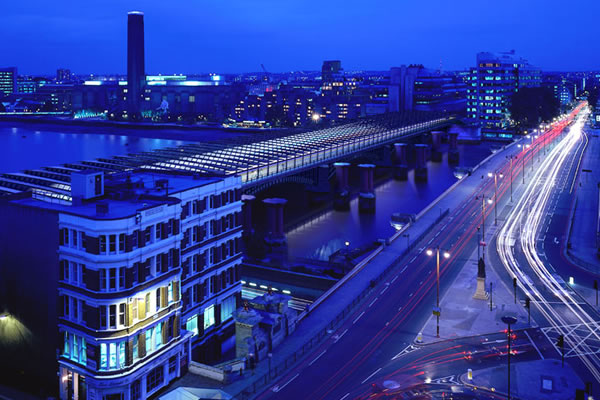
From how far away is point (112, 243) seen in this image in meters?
31.8

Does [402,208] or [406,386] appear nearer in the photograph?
[406,386]

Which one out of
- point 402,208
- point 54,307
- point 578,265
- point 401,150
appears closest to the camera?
point 54,307

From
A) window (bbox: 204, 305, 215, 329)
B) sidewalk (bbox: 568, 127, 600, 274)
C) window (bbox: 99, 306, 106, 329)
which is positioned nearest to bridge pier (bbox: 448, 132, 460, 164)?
sidewalk (bbox: 568, 127, 600, 274)

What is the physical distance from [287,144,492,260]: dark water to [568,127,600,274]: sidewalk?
22.5 m

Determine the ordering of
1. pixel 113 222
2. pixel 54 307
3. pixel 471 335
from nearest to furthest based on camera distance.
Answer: pixel 113 222
pixel 54 307
pixel 471 335

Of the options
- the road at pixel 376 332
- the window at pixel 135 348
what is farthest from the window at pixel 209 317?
the window at pixel 135 348

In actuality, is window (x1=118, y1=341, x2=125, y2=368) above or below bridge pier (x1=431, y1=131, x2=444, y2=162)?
below

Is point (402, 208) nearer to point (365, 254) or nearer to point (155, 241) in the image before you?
point (365, 254)

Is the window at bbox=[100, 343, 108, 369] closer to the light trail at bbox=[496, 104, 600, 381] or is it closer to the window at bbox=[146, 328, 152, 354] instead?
the window at bbox=[146, 328, 152, 354]

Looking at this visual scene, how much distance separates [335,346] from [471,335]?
29.2 feet

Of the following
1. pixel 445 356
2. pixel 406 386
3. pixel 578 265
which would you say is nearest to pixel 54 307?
pixel 406 386

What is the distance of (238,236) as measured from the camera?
46.1 metres

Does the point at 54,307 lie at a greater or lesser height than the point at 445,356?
greater

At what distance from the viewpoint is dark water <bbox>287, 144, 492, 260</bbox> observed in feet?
250
